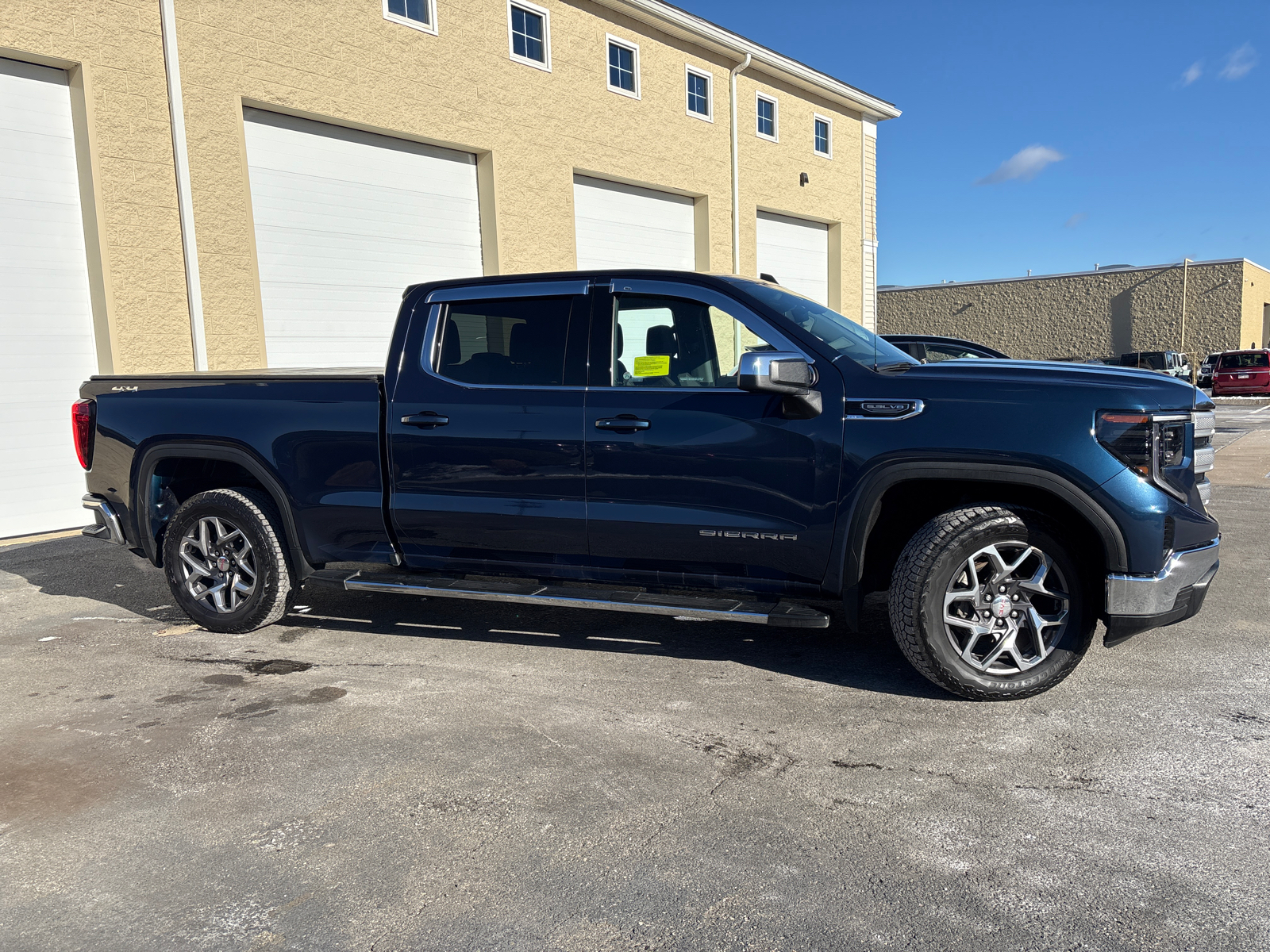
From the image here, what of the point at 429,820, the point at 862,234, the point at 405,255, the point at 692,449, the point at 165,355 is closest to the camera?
the point at 429,820

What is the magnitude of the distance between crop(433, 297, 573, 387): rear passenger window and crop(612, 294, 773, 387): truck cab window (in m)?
0.32

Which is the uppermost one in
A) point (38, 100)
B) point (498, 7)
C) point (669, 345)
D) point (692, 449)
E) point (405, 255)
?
point (498, 7)

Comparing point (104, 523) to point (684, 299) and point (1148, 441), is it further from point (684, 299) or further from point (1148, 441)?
point (1148, 441)

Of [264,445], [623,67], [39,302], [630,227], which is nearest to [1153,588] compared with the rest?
[264,445]

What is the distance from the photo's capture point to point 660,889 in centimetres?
266

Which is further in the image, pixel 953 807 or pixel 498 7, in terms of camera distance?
pixel 498 7

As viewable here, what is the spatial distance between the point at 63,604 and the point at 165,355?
433 centimetres

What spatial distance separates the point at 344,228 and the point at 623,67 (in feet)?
20.7

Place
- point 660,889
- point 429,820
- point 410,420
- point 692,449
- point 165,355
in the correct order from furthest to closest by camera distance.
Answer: point 165,355 < point 410,420 < point 692,449 < point 429,820 < point 660,889

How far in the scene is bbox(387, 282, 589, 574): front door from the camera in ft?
15.0

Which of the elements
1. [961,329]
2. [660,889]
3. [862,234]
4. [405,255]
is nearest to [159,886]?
[660,889]

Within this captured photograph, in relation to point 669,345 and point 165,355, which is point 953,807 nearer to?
point 669,345

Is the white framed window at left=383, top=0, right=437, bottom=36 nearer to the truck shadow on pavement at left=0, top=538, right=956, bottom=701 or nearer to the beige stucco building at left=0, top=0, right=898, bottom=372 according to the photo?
the beige stucco building at left=0, top=0, right=898, bottom=372

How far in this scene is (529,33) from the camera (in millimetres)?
13656
